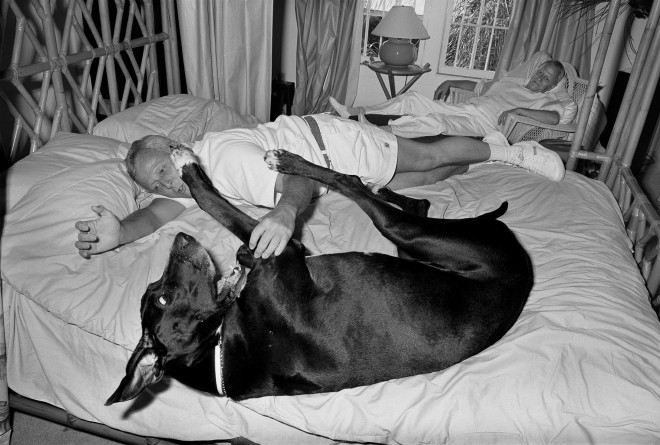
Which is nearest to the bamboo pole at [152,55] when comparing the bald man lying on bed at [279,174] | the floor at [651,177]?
the bald man lying on bed at [279,174]

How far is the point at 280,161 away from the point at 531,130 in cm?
209

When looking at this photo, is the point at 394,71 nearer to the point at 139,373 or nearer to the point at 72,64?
the point at 72,64

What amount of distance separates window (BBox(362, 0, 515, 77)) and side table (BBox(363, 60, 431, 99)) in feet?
0.82

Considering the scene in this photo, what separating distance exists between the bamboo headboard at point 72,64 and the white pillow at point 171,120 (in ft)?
0.63

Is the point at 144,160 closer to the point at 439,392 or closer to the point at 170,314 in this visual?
the point at 170,314

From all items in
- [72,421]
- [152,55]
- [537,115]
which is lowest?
[72,421]

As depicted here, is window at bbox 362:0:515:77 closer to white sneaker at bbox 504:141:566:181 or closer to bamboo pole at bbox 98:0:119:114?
white sneaker at bbox 504:141:566:181

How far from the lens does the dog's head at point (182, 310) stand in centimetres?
130

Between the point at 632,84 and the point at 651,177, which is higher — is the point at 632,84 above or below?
above

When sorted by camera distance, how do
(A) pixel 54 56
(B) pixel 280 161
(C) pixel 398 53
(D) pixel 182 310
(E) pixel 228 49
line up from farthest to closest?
(C) pixel 398 53 → (E) pixel 228 49 → (A) pixel 54 56 → (B) pixel 280 161 → (D) pixel 182 310

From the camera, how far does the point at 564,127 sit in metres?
3.13

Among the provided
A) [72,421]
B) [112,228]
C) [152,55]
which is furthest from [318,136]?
[152,55]

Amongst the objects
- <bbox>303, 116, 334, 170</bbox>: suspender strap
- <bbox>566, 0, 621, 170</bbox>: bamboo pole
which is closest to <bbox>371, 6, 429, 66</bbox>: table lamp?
<bbox>566, 0, 621, 170</bbox>: bamboo pole

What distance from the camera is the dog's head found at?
4.26 feet
